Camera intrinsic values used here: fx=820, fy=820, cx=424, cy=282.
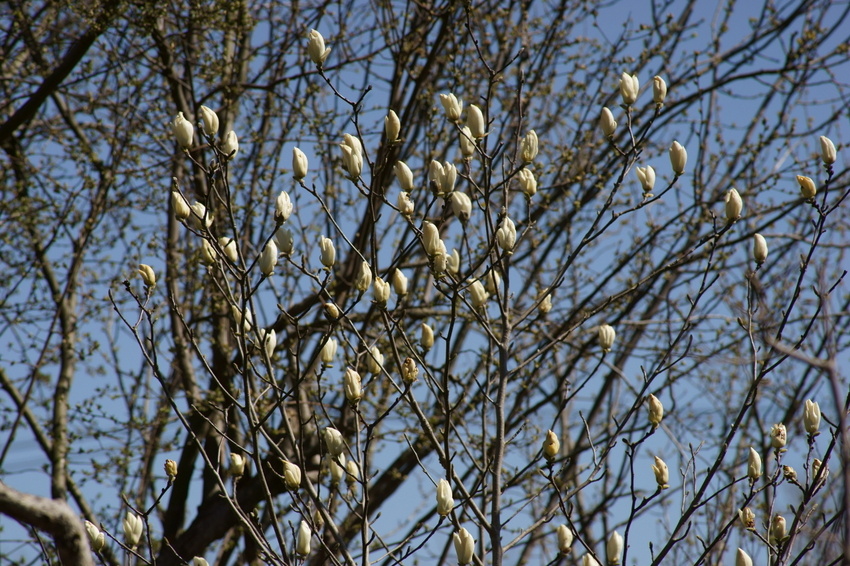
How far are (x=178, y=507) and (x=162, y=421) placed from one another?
606mm

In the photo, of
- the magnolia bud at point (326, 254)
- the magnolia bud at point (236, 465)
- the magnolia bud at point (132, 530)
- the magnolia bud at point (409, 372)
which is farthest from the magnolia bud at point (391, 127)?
the magnolia bud at point (132, 530)

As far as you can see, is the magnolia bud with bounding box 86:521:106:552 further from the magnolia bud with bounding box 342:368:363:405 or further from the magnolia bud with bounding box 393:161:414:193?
the magnolia bud with bounding box 393:161:414:193

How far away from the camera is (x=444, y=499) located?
6.97 feet

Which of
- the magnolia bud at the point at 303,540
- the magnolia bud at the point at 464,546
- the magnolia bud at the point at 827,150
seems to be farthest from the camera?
the magnolia bud at the point at 827,150

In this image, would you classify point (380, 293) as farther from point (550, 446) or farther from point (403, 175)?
point (550, 446)

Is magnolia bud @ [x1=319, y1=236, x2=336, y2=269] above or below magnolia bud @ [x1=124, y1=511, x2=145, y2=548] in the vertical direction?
above

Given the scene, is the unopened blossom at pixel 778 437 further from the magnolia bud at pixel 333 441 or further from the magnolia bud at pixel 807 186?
the magnolia bud at pixel 333 441

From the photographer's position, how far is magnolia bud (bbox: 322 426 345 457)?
7.19 feet

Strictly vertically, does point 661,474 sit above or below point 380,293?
below

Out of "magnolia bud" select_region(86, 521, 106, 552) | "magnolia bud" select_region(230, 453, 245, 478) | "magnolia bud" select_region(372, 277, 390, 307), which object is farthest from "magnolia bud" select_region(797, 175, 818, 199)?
"magnolia bud" select_region(86, 521, 106, 552)

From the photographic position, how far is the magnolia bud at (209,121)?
2.27m

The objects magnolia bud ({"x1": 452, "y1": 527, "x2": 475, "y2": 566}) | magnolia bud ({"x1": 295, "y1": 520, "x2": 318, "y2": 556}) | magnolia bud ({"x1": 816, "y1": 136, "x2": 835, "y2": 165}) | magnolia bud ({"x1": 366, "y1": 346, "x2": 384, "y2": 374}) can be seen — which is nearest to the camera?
magnolia bud ({"x1": 452, "y1": 527, "x2": 475, "y2": 566})

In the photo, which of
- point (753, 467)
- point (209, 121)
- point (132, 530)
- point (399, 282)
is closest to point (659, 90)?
point (399, 282)

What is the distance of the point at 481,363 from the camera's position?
4836 millimetres
